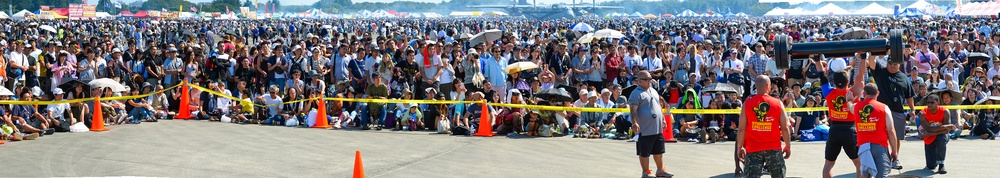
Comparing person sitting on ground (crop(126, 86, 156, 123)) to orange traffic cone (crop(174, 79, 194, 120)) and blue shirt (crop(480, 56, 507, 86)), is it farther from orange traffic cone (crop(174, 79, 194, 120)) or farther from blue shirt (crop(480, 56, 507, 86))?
blue shirt (crop(480, 56, 507, 86))

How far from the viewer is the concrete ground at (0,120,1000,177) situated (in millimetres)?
11359

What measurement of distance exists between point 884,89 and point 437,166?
453cm

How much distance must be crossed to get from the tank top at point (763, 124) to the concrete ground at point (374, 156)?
185 cm

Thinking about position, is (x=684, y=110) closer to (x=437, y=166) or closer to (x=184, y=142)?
(x=437, y=166)

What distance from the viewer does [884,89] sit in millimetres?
10602

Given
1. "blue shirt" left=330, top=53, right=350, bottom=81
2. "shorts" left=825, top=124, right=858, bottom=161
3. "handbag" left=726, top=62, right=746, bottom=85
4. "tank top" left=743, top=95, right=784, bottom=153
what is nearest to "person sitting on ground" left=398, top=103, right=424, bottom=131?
"blue shirt" left=330, top=53, right=350, bottom=81

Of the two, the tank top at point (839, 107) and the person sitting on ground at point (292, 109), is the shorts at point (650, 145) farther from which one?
the person sitting on ground at point (292, 109)

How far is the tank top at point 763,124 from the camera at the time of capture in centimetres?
926

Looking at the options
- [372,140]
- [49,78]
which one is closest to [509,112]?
[372,140]

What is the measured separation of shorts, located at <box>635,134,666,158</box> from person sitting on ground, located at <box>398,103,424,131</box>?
5.68m

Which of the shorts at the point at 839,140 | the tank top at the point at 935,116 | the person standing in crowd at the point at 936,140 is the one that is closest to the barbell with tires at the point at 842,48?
the shorts at the point at 839,140

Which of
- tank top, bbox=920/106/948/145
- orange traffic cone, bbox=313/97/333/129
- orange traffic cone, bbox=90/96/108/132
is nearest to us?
tank top, bbox=920/106/948/145

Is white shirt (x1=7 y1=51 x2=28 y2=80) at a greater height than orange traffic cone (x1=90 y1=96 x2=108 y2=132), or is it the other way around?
white shirt (x1=7 y1=51 x2=28 y2=80)

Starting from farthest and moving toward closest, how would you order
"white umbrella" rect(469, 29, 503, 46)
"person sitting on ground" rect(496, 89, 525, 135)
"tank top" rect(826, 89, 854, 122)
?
"white umbrella" rect(469, 29, 503, 46) < "person sitting on ground" rect(496, 89, 525, 135) < "tank top" rect(826, 89, 854, 122)
